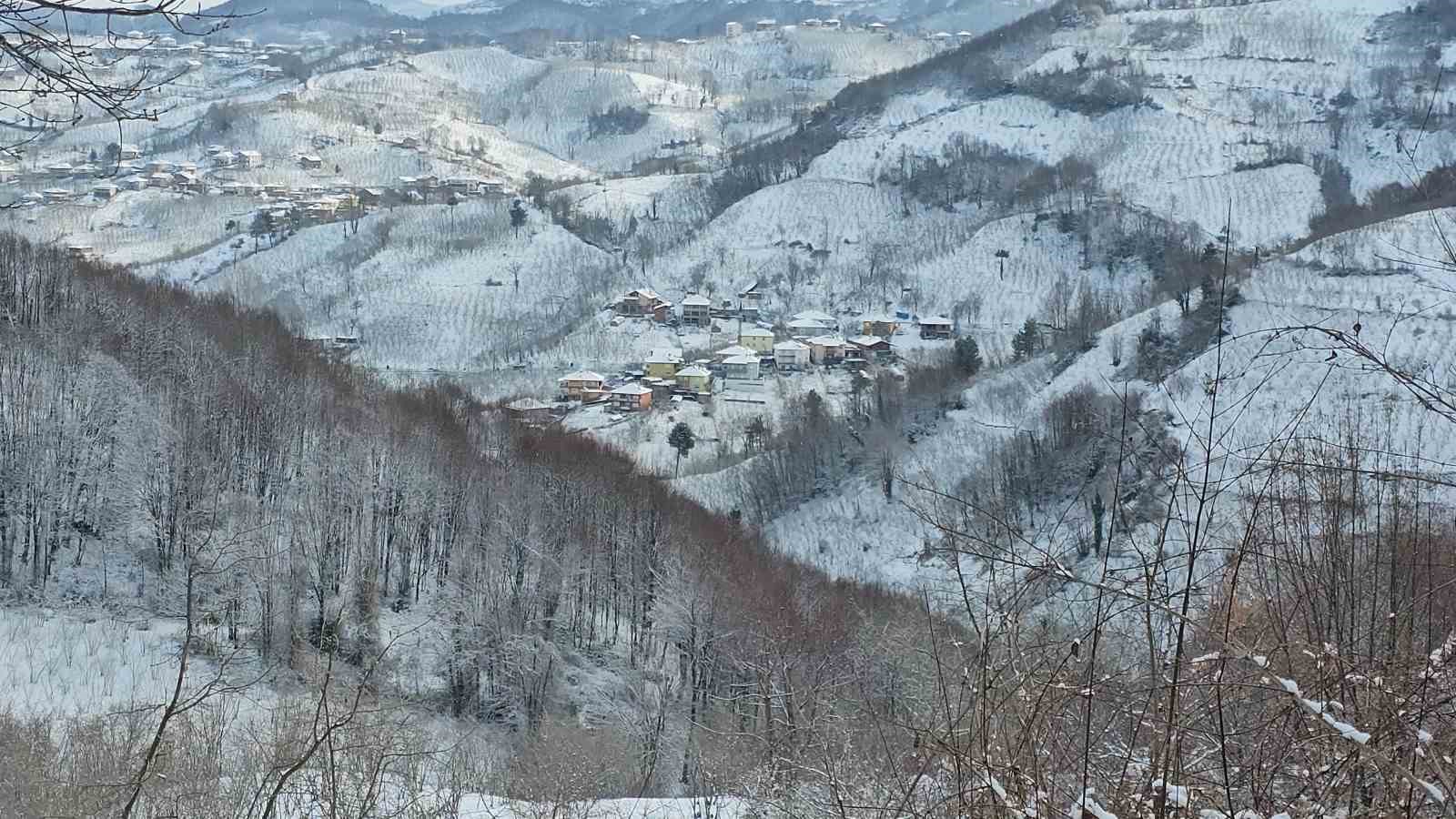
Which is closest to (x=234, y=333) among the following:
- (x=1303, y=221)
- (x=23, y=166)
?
(x=1303, y=221)

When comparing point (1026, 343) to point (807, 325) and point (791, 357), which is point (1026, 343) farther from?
point (807, 325)

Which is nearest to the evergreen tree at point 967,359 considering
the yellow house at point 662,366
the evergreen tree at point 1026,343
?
the evergreen tree at point 1026,343

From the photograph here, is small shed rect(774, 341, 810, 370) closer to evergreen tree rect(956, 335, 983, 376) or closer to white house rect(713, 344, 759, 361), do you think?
white house rect(713, 344, 759, 361)

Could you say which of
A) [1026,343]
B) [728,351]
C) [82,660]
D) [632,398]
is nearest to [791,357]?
[728,351]

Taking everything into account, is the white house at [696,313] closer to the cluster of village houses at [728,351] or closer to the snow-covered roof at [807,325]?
the cluster of village houses at [728,351]

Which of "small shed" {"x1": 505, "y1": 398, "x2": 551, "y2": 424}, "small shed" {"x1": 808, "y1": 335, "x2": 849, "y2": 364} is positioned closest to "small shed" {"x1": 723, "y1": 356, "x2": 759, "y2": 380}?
"small shed" {"x1": 808, "y1": 335, "x2": 849, "y2": 364}

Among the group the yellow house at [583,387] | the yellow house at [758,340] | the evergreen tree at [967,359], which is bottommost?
the yellow house at [583,387]

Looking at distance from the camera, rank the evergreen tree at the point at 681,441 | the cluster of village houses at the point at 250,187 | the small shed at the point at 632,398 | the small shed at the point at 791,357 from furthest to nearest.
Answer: the cluster of village houses at the point at 250,187, the small shed at the point at 791,357, the small shed at the point at 632,398, the evergreen tree at the point at 681,441
